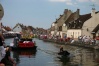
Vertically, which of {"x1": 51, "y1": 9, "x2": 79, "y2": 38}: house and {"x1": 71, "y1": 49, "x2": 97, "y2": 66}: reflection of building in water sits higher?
{"x1": 51, "y1": 9, "x2": 79, "y2": 38}: house

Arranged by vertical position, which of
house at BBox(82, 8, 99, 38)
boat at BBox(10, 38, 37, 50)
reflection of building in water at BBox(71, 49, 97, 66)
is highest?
house at BBox(82, 8, 99, 38)

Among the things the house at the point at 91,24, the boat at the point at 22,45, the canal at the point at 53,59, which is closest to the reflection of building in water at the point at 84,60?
the canal at the point at 53,59

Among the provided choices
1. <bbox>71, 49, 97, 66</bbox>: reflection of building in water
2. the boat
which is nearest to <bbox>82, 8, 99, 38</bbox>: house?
the boat

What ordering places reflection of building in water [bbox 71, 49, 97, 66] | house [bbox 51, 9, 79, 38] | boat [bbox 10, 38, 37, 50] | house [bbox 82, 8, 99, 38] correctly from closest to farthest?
reflection of building in water [bbox 71, 49, 97, 66], boat [bbox 10, 38, 37, 50], house [bbox 82, 8, 99, 38], house [bbox 51, 9, 79, 38]

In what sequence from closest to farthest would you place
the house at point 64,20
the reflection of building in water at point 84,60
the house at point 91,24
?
the reflection of building in water at point 84,60, the house at point 91,24, the house at point 64,20

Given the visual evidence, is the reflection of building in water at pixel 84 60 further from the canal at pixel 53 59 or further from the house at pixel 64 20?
the house at pixel 64 20

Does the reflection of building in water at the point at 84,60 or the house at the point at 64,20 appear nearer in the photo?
the reflection of building in water at the point at 84,60

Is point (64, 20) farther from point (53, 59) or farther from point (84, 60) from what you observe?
point (84, 60)

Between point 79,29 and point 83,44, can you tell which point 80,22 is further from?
point 83,44

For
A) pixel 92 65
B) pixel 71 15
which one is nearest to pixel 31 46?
pixel 92 65

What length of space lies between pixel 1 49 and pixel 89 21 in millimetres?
78797

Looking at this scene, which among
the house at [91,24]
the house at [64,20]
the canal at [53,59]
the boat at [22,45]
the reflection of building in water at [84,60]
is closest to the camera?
the canal at [53,59]

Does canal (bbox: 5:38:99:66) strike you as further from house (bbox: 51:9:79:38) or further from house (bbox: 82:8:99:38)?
house (bbox: 51:9:79:38)

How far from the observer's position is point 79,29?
91.2m
